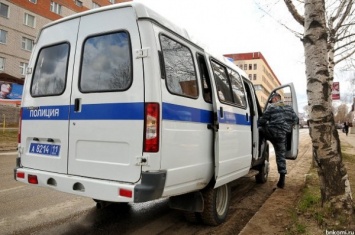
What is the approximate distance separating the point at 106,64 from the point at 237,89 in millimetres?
2550

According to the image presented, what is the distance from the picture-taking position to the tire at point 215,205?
4292mm

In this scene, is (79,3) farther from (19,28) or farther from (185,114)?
(185,114)

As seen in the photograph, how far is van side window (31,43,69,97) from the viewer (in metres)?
3.99

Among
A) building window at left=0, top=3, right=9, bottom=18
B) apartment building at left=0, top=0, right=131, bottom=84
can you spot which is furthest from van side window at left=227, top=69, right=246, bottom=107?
building window at left=0, top=3, right=9, bottom=18

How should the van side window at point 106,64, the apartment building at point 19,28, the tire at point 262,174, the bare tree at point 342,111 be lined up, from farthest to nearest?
the bare tree at point 342,111
the apartment building at point 19,28
the tire at point 262,174
the van side window at point 106,64

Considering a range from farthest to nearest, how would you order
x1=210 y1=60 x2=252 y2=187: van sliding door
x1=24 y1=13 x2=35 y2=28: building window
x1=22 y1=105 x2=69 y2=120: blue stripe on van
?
x1=24 y1=13 x2=35 y2=28: building window < x1=210 y1=60 x2=252 y2=187: van sliding door < x1=22 y1=105 x2=69 y2=120: blue stripe on van

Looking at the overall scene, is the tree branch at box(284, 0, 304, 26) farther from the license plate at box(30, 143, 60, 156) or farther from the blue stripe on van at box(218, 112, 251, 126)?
the license plate at box(30, 143, 60, 156)

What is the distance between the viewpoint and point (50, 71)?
4.18 metres

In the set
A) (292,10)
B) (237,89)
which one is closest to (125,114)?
(237,89)

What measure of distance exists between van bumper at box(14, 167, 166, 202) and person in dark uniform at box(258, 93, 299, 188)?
12.9 ft

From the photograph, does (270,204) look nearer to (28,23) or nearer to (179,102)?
(179,102)

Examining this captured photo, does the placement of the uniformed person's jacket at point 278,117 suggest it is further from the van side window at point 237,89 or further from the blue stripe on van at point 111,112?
the blue stripe on van at point 111,112

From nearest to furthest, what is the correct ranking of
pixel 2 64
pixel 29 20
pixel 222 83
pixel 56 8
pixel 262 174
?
pixel 222 83, pixel 262 174, pixel 2 64, pixel 29 20, pixel 56 8

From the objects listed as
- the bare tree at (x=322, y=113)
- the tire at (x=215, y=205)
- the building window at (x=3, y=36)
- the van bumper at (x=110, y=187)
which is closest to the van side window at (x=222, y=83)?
the bare tree at (x=322, y=113)
